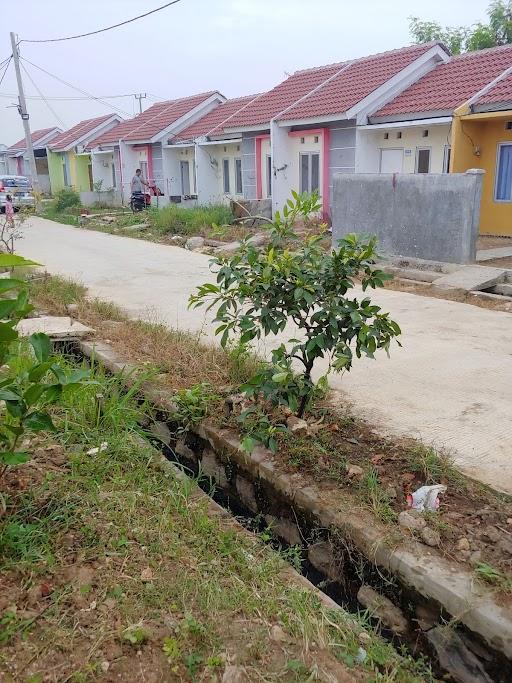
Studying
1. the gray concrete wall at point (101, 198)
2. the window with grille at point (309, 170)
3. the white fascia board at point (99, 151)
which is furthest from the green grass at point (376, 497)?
the white fascia board at point (99, 151)

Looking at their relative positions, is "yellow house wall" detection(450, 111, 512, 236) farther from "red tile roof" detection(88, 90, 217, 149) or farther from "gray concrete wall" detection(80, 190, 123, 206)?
"gray concrete wall" detection(80, 190, 123, 206)

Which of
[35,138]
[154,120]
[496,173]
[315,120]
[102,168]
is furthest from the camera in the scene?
[35,138]

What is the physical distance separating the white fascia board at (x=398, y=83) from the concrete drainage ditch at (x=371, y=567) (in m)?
12.1

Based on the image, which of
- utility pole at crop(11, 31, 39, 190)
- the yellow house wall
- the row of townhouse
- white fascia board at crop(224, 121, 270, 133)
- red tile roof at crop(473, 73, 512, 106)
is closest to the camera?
red tile roof at crop(473, 73, 512, 106)

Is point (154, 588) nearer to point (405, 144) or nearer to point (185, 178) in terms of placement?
point (405, 144)

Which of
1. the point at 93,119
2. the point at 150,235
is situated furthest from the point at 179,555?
the point at 93,119

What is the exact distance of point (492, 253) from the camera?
10617 mm

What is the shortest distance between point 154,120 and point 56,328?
21.5m

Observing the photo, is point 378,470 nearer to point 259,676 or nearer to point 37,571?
point 259,676

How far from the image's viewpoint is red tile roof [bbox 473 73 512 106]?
1146 centimetres

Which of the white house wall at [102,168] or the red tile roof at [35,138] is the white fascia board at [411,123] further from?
the red tile roof at [35,138]

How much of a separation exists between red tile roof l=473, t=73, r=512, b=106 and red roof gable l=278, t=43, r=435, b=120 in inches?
120

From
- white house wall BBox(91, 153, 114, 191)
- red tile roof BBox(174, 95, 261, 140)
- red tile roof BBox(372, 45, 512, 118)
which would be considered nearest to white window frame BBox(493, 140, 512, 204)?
→ red tile roof BBox(372, 45, 512, 118)

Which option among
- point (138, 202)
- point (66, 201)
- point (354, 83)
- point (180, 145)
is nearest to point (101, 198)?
point (66, 201)
